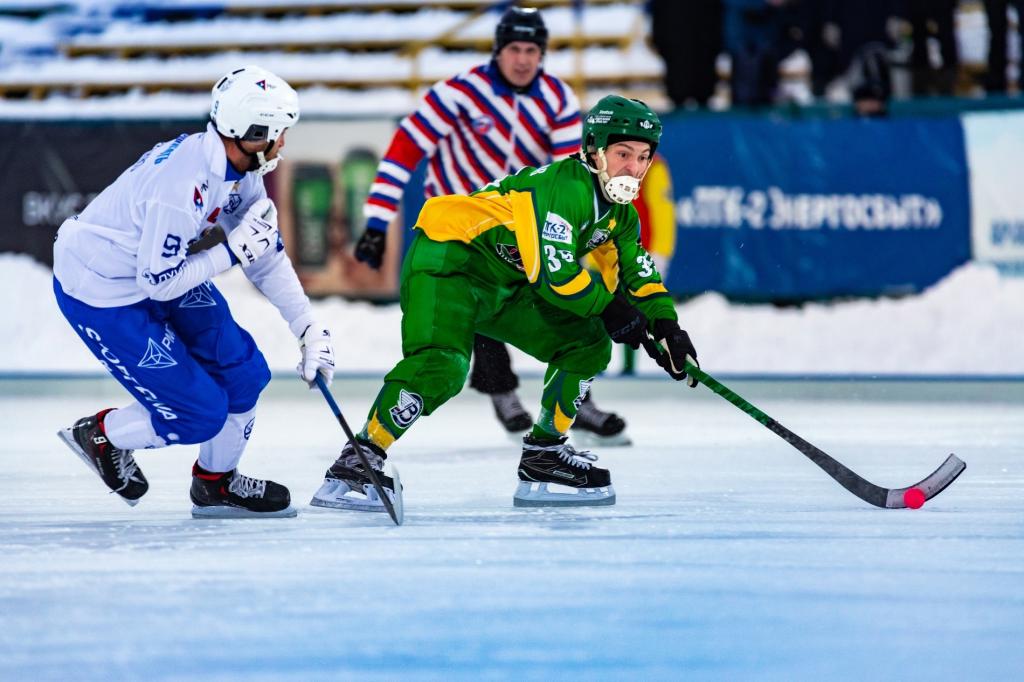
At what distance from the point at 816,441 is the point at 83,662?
3.63 meters

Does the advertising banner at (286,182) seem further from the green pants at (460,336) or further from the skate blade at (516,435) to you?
the green pants at (460,336)

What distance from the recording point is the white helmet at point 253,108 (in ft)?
12.3

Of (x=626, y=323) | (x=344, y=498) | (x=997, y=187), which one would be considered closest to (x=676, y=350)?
(x=626, y=323)

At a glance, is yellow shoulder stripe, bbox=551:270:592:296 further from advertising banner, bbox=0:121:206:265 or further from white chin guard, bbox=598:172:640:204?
advertising banner, bbox=0:121:206:265

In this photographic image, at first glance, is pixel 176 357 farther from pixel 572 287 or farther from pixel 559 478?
pixel 559 478

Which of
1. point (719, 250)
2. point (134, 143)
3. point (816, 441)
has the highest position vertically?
point (134, 143)

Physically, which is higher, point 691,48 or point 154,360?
point 691,48

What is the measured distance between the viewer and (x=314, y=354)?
401 cm

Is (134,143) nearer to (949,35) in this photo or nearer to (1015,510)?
(949,35)

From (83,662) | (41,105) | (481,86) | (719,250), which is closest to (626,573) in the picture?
(83,662)

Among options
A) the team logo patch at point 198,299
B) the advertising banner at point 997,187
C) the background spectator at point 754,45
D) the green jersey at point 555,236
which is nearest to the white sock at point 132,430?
the team logo patch at point 198,299

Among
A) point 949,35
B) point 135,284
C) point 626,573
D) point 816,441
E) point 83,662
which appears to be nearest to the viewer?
point 83,662

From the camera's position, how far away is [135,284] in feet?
12.6

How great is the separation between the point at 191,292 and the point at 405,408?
0.59 metres
